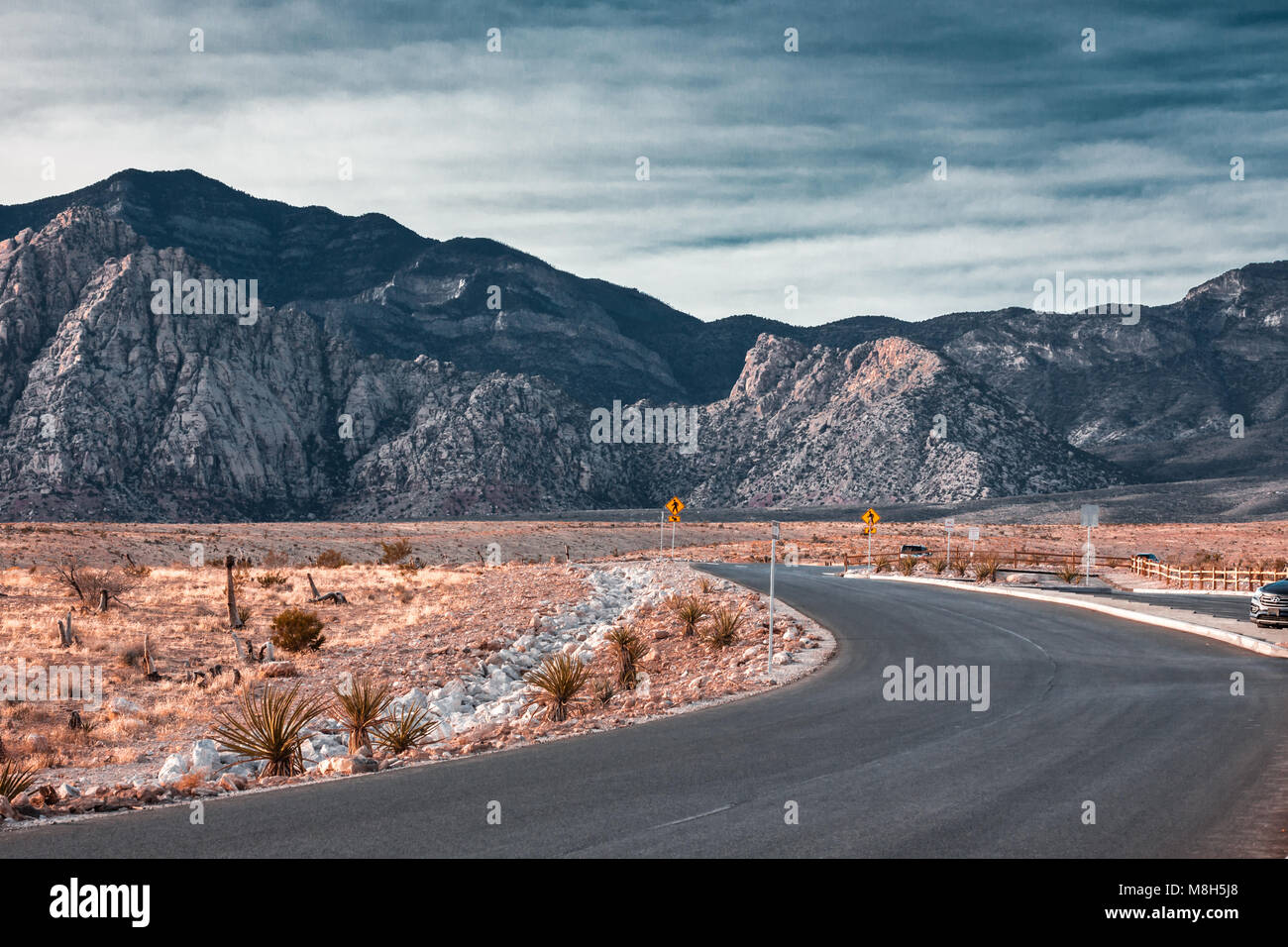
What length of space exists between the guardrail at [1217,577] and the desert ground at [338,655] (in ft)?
47.6

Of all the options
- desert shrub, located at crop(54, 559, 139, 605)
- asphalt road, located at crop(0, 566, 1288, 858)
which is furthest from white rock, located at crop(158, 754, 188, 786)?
desert shrub, located at crop(54, 559, 139, 605)

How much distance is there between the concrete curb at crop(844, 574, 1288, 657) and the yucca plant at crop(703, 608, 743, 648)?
11.4 metres

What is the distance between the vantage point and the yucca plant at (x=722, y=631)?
2512cm

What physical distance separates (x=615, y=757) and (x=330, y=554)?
176ft

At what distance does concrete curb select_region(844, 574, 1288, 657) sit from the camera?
22.4 metres

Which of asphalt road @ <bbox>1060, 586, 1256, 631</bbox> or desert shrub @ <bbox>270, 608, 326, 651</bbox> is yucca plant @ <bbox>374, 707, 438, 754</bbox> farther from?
asphalt road @ <bbox>1060, 586, 1256, 631</bbox>

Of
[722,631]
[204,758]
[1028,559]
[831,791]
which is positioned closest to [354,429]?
[1028,559]

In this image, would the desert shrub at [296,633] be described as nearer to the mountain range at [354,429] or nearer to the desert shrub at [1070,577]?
the desert shrub at [1070,577]

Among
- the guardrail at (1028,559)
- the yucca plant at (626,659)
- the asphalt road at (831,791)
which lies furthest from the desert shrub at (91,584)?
the guardrail at (1028,559)

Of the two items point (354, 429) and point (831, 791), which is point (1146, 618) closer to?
point (831, 791)

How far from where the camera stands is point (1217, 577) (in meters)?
44.0

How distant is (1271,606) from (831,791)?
854 inches

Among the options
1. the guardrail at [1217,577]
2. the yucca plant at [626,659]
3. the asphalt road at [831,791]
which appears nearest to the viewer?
the asphalt road at [831,791]
